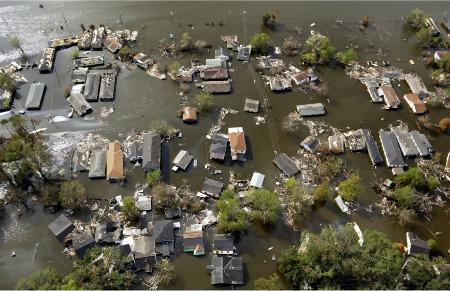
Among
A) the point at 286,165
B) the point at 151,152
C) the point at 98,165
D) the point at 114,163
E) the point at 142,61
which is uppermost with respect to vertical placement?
the point at 142,61

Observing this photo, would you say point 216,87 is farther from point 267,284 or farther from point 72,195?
point 267,284

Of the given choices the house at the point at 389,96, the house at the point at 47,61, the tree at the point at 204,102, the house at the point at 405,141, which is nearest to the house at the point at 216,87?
the tree at the point at 204,102

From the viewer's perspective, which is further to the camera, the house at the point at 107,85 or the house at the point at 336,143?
the house at the point at 107,85

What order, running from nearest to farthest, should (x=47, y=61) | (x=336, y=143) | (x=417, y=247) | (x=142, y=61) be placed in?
(x=417, y=247), (x=336, y=143), (x=47, y=61), (x=142, y=61)

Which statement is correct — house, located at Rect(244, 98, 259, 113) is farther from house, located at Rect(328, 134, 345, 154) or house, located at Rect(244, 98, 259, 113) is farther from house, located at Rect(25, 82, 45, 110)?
house, located at Rect(25, 82, 45, 110)

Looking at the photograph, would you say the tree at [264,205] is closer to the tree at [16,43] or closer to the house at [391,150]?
the house at [391,150]

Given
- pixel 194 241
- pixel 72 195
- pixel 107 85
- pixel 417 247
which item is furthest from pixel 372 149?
pixel 107 85
